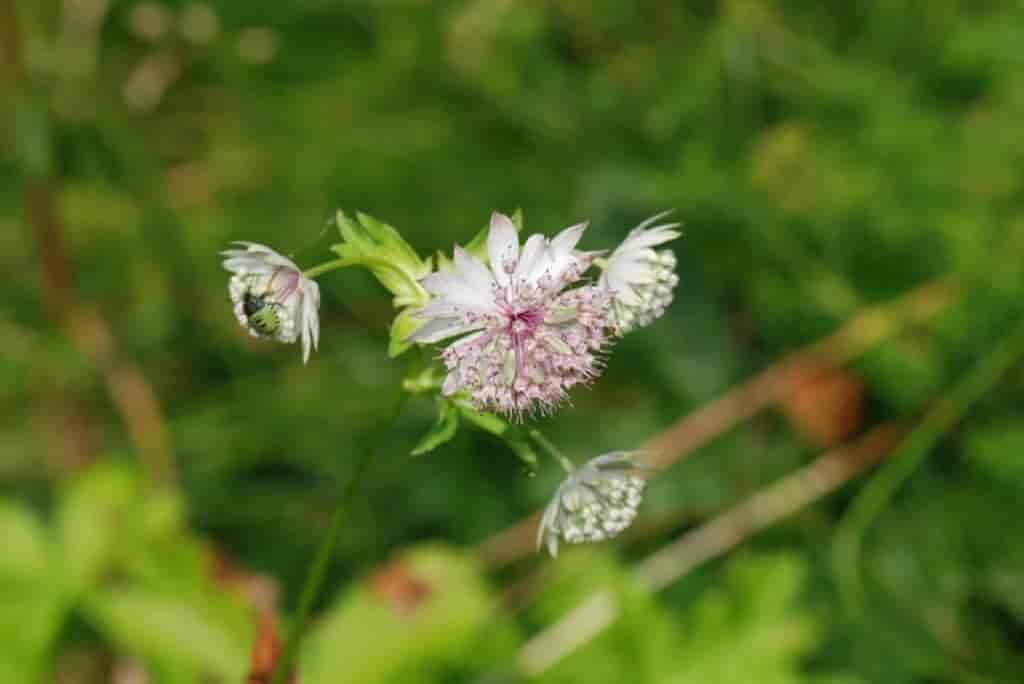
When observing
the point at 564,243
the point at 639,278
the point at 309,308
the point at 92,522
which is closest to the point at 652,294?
the point at 639,278

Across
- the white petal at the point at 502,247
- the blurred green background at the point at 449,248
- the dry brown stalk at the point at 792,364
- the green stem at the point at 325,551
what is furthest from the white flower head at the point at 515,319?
the dry brown stalk at the point at 792,364

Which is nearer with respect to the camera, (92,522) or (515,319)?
(515,319)

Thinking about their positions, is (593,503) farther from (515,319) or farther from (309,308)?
(309,308)

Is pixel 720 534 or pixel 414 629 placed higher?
pixel 414 629

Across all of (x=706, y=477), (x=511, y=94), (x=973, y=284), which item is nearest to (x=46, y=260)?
(x=511, y=94)

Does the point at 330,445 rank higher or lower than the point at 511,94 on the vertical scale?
lower

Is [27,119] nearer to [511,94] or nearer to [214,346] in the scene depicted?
[214,346]
